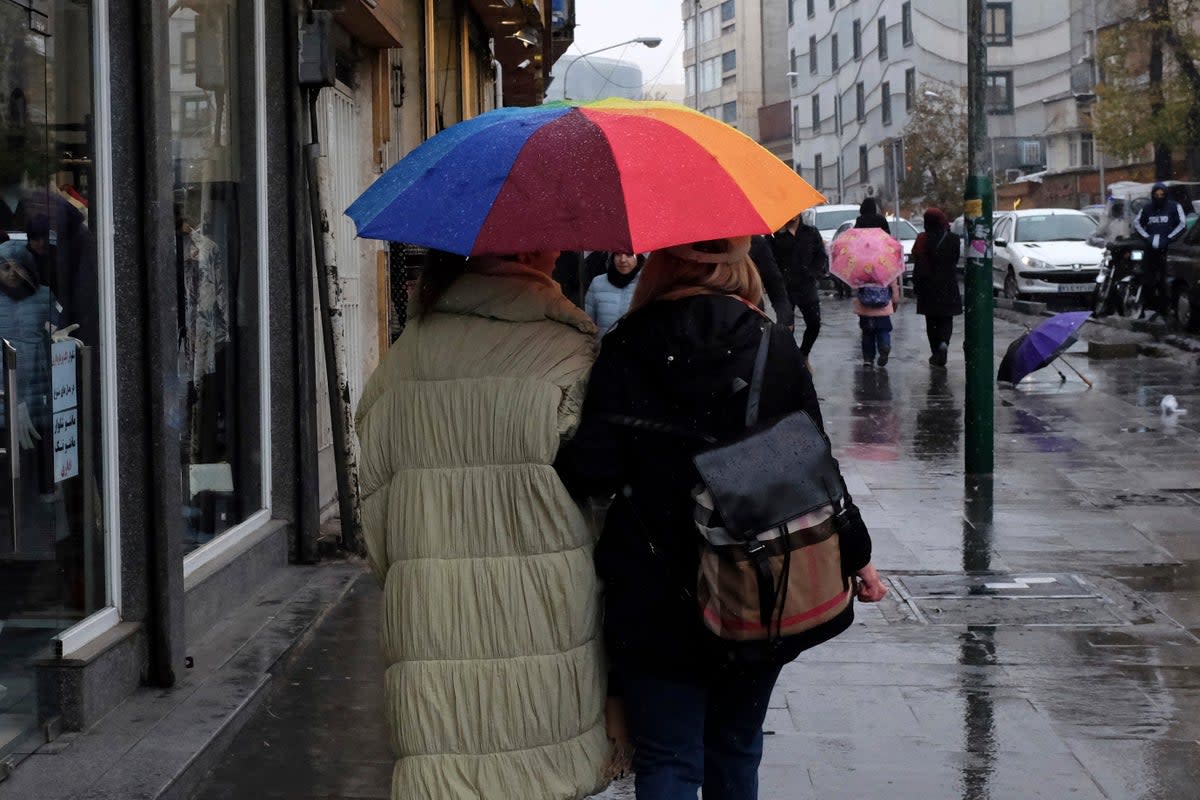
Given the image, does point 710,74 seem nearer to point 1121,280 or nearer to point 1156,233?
point 1121,280

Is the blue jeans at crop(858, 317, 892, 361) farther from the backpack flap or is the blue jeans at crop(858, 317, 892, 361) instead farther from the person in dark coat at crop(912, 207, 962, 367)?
the backpack flap

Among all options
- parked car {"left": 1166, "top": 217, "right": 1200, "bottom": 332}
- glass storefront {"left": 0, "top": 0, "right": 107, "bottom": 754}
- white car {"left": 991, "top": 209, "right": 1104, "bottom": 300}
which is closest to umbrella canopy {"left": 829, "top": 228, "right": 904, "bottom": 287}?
parked car {"left": 1166, "top": 217, "right": 1200, "bottom": 332}

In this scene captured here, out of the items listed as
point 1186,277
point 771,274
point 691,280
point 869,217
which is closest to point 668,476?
point 691,280

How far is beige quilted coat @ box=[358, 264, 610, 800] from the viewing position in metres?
3.40

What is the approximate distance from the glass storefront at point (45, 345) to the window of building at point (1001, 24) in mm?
65061

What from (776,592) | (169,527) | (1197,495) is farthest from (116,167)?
(1197,495)

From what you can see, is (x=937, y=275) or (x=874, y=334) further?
(x=874, y=334)

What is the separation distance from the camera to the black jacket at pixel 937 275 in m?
17.9

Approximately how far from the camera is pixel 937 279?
18.0 meters

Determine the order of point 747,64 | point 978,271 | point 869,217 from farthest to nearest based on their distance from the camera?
point 747,64 → point 869,217 → point 978,271

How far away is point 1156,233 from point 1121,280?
116cm

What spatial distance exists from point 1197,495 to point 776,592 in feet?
24.7

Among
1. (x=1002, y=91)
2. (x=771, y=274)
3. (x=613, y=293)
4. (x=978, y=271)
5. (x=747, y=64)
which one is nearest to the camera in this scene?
(x=978, y=271)

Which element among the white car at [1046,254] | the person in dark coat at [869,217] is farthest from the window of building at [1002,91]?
the person in dark coat at [869,217]
